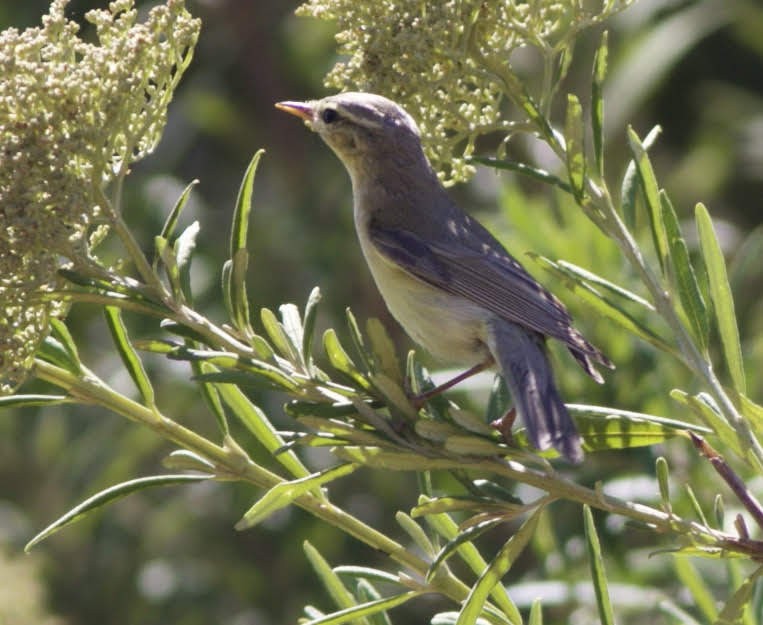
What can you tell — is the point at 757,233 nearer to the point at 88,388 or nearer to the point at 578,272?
the point at 578,272

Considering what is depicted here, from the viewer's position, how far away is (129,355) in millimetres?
2113

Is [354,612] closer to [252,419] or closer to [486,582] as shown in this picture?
[486,582]

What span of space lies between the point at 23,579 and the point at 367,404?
159 centimetres

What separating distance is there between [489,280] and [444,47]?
98cm

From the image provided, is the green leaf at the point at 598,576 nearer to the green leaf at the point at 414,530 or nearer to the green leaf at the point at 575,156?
the green leaf at the point at 414,530

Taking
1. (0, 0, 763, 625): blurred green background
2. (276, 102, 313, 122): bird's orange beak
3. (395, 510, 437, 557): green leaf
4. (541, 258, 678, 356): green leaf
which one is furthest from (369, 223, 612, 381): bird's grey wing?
(395, 510, 437, 557): green leaf

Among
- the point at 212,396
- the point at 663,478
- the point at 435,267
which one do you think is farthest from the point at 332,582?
the point at 435,267

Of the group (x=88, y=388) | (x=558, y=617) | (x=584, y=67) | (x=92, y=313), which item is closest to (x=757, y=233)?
(x=558, y=617)

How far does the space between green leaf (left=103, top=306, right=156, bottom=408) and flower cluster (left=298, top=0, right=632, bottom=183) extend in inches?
21.8

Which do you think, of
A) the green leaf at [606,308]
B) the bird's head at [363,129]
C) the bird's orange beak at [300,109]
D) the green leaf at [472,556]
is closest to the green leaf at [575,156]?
the green leaf at [606,308]

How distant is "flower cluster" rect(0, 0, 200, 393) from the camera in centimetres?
183

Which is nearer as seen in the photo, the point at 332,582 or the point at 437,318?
the point at 332,582

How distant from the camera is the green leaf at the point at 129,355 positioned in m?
2.04

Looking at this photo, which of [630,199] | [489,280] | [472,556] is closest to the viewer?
[472,556]
